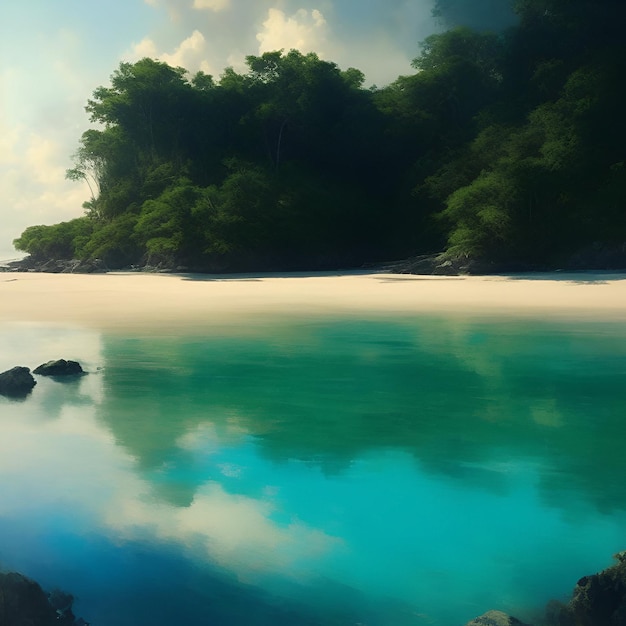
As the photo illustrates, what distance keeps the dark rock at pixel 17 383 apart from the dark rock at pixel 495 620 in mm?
5668

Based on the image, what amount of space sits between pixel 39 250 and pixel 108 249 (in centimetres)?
870

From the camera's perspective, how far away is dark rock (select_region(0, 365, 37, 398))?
7105 millimetres

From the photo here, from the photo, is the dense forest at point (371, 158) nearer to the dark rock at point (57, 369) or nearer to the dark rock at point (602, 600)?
the dark rock at point (57, 369)

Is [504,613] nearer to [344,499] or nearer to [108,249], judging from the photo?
[344,499]

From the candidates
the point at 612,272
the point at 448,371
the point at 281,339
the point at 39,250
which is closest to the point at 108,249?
the point at 39,250

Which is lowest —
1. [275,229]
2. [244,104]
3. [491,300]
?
[491,300]

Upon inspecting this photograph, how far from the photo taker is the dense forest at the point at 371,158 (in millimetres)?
26344

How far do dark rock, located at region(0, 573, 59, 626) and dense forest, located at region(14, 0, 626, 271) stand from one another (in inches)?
957

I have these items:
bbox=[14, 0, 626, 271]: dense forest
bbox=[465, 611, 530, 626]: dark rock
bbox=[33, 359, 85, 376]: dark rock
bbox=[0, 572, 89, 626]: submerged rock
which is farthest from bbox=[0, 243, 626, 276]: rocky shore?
bbox=[0, 572, 89, 626]: submerged rock

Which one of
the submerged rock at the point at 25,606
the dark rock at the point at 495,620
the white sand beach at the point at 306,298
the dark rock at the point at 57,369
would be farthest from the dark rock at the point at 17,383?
the dark rock at the point at 495,620

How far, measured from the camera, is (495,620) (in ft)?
→ 8.84

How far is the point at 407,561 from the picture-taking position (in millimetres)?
3426

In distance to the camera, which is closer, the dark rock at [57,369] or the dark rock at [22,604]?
the dark rock at [22,604]

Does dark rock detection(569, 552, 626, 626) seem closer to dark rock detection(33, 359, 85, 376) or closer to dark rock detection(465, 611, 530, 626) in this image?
dark rock detection(465, 611, 530, 626)
